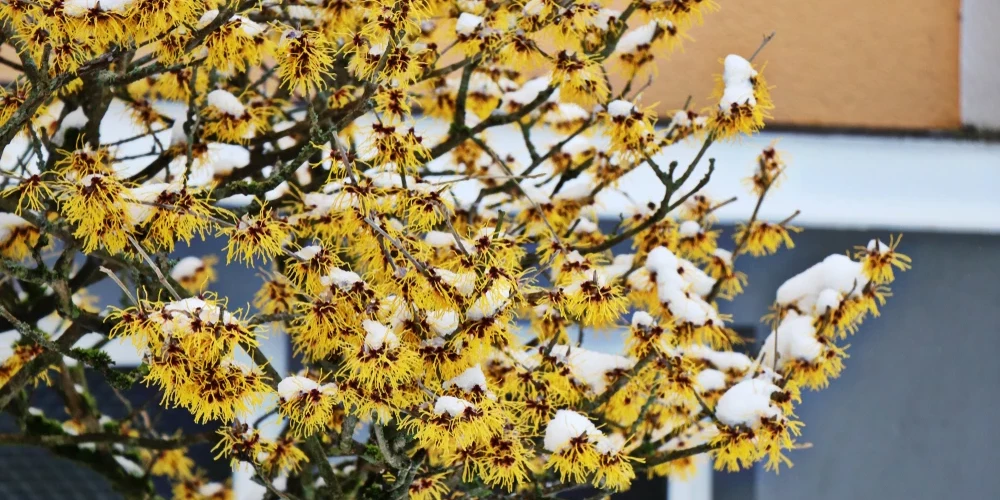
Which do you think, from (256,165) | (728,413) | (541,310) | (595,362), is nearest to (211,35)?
(256,165)

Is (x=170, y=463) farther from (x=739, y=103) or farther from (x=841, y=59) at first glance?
(x=841, y=59)

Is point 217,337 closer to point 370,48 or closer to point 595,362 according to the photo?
point 370,48

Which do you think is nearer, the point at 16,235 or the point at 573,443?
the point at 573,443

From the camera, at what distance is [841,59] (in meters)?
4.07

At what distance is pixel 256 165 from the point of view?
88.8 inches

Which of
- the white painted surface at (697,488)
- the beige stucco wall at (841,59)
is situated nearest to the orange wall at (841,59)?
the beige stucco wall at (841,59)

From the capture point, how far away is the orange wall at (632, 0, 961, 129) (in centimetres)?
400

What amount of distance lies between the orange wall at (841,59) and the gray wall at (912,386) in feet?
1.74

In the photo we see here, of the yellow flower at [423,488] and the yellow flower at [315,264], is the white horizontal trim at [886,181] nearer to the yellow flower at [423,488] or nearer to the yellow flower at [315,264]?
the yellow flower at [423,488]

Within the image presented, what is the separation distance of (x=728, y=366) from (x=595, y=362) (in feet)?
1.18

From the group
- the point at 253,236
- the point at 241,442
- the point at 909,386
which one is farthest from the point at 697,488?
the point at 253,236

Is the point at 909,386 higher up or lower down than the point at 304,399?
higher up

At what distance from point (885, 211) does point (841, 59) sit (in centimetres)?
67

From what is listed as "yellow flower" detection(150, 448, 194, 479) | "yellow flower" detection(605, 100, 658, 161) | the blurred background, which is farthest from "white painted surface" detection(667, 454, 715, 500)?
"yellow flower" detection(605, 100, 658, 161)
